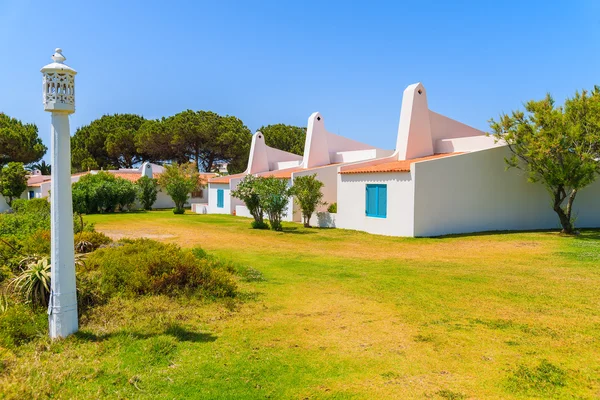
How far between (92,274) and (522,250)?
1227 cm

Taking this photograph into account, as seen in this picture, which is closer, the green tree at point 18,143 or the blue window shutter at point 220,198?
the blue window shutter at point 220,198

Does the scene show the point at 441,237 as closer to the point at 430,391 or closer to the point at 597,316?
the point at 597,316

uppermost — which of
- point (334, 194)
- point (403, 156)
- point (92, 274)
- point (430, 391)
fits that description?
point (403, 156)

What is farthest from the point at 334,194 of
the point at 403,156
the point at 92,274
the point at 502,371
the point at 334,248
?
the point at 502,371

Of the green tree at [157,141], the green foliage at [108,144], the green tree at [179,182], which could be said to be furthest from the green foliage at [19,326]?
the green foliage at [108,144]

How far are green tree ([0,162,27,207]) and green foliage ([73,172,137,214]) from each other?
7.45 metres

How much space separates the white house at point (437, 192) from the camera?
1728 centimetres

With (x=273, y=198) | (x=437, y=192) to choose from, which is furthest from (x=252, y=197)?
(x=437, y=192)

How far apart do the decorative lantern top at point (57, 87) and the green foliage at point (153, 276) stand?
10.1 feet

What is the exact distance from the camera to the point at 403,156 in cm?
2189

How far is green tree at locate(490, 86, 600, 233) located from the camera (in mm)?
15953

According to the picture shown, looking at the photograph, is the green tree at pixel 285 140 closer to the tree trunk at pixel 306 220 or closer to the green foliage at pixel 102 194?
the green foliage at pixel 102 194

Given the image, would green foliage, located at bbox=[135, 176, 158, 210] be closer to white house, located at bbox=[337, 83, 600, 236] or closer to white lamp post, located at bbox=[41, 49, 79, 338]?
white house, located at bbox=[337, 83, 600, 236]

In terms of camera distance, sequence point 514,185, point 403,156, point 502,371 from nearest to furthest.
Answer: point 502,371, point 514,185, point 403,156
